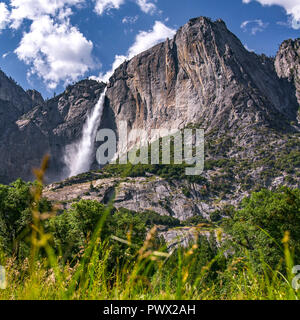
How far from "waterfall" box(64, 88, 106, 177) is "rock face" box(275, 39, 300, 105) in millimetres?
106281

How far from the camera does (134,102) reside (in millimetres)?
146750

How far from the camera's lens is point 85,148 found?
147 metres

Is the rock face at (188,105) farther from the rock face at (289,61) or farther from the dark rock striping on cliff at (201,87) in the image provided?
the rock face at (289,61)

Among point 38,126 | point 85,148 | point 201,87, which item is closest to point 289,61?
point 201,87

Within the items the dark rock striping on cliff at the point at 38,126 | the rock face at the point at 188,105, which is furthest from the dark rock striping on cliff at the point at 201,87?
the dark rock striping on cliff at the point at 38,126

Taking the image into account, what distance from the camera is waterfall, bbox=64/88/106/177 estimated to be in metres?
142

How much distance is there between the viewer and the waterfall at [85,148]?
467 feet

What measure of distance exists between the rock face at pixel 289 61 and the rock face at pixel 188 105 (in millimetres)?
709

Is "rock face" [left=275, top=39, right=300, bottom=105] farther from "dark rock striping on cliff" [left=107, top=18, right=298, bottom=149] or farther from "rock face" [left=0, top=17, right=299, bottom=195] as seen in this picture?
"dark rock striping on cliff" [left=107, top=18, right=298, bottom=149]
